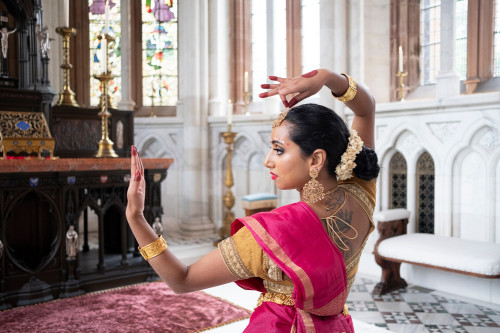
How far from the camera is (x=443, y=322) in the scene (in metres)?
3.79

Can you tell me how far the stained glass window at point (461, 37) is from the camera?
602cm

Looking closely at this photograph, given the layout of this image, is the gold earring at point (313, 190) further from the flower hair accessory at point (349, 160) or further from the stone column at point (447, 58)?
the stone column at point (447, 58)

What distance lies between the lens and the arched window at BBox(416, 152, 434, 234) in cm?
549

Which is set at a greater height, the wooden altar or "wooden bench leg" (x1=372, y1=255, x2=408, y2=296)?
the wooden altar

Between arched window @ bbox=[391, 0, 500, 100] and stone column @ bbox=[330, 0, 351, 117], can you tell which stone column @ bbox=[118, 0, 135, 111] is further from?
arched window @ bbox=[391, 0, 500, 100]

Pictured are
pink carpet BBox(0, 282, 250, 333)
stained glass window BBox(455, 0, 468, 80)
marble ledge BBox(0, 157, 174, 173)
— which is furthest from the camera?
stained glass window BBox(455, 0, 468, 80)

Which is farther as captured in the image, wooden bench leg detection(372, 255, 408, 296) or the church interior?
wooden bench leg detection(372, 255, 408, 296)

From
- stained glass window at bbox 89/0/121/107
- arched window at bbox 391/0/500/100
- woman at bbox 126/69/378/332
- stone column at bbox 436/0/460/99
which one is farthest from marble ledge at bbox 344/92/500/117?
stained glass window at bbox 89/0/121/107

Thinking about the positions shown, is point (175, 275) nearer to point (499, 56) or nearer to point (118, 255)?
point (118, 255)

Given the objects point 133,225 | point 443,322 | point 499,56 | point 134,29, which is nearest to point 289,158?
point 133,225

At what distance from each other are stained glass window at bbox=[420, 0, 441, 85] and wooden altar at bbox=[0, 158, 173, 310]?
370 cm

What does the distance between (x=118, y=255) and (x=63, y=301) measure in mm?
991

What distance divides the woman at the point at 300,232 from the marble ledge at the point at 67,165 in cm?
300

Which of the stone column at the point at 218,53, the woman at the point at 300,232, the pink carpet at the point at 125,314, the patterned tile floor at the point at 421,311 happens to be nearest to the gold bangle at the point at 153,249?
the woman at the point at 300,232
